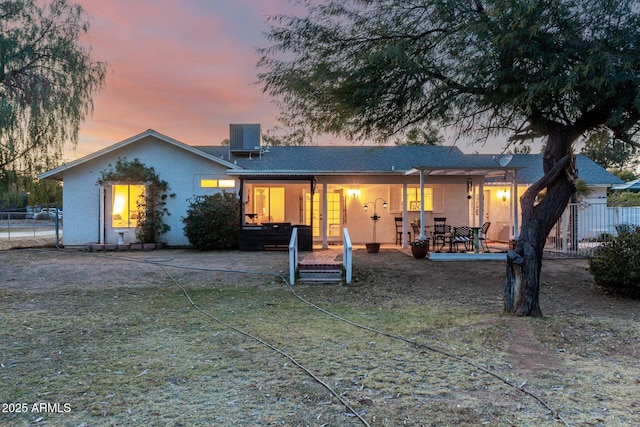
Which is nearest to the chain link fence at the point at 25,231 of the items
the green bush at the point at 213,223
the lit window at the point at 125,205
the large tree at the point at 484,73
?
the lit window at the point at 125,205

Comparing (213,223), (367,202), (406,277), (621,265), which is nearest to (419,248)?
(406,277)

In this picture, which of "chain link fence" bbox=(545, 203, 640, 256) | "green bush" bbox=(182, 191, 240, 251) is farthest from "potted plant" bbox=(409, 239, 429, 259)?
"green bush" bbox=(182, 191, 240, 251)

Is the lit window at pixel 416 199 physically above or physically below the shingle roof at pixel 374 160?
below

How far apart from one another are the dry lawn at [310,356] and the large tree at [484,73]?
1.53m

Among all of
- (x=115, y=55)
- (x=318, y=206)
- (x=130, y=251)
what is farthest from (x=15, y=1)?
(x=318, y=206)

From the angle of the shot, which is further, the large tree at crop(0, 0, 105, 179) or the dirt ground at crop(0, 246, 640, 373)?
the large tree at crop(0, 0, 105, 179)

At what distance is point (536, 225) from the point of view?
625cm

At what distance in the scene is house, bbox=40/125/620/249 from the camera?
591 inches

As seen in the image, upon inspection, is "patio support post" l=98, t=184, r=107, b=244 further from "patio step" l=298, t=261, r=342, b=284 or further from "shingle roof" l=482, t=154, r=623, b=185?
"shingle roof" l=482, t=154, r=623, b=185

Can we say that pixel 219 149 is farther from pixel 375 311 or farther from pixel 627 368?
pixel 627 368

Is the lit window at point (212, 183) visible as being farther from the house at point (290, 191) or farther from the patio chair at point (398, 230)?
the patio chair at point (398, 230)

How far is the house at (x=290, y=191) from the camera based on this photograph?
49.3 ft

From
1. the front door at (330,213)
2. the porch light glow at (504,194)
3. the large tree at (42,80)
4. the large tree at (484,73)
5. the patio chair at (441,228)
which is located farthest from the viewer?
the porch light glow at (504,194)

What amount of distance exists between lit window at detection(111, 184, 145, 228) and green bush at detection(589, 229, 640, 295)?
47.2ft
